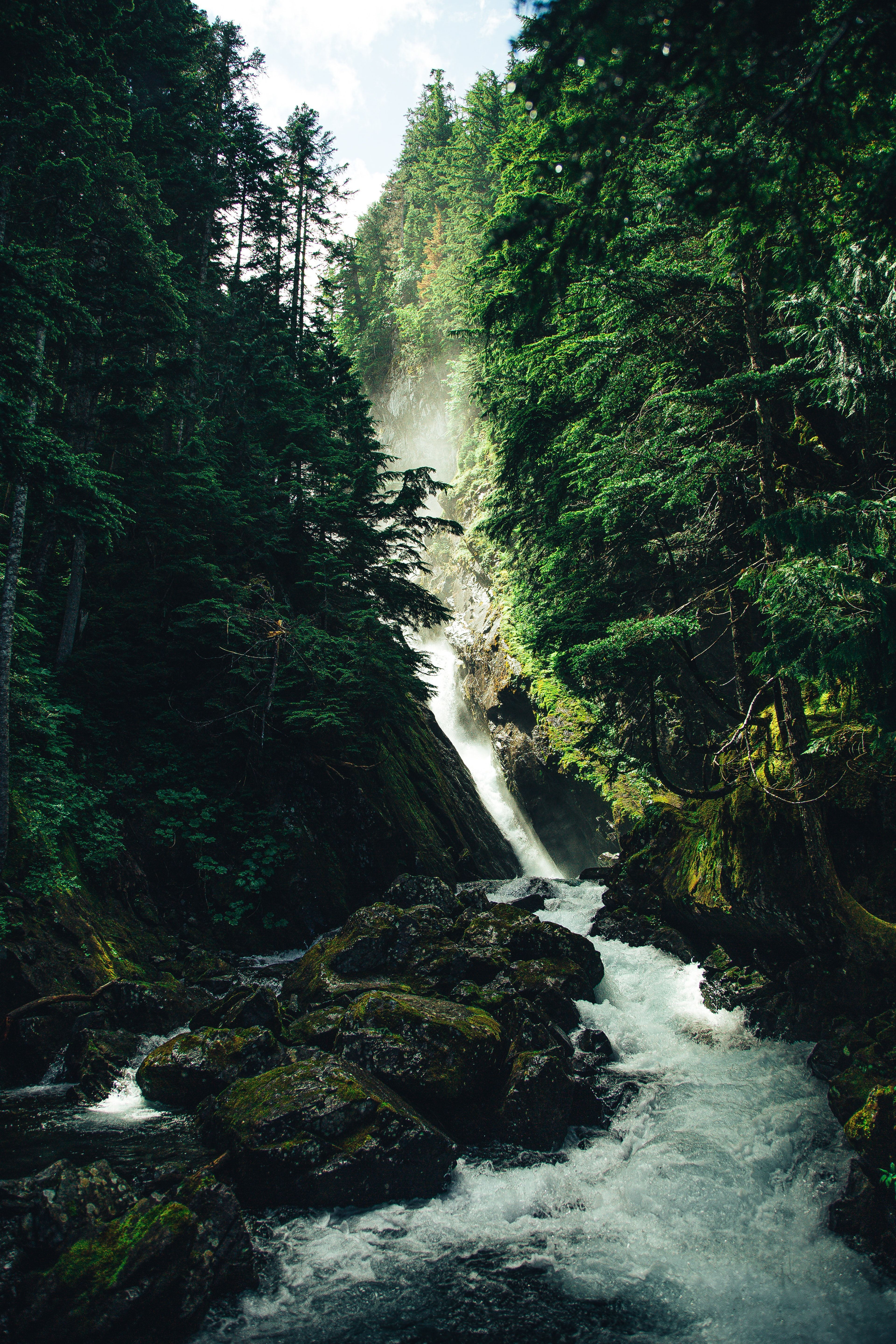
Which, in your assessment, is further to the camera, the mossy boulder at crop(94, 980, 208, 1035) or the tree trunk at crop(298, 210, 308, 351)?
the tree trunk at crop(298, 210, 308, 351)

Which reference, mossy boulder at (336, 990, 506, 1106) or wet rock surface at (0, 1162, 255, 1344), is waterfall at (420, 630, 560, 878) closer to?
mossy boulder at (336, 990, 506, 1106)

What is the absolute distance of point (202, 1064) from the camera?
20.9 feet

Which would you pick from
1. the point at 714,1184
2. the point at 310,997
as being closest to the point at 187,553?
the point at 310,997

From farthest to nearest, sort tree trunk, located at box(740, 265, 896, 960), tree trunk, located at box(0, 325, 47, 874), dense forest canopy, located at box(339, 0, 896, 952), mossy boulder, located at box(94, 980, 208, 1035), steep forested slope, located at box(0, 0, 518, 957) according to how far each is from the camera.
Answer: steep forested slope, located at box(0, 0, 518, 957) < tree trunk, located at box(0, 325, 47, 874) < mossy boulder, located at box(94, 980, 208, 1035) < tree trunk, located at box(740, 265, 896, 960) < dense forest canopy, located at box(339, 0, 896, 952)

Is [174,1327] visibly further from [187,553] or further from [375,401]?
[375,401]

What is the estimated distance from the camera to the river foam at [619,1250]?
13.5 feet

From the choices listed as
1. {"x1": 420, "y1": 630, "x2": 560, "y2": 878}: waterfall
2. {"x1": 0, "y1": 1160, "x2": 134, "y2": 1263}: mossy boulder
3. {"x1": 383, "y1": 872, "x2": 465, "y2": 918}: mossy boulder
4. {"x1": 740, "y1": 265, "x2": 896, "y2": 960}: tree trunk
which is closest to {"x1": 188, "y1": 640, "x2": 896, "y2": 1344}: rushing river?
{"x1": 0, "y1": 1160, "x2": 134, "y2": 1263}: mossy boulder

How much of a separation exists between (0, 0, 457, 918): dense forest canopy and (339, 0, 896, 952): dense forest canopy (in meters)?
3.98

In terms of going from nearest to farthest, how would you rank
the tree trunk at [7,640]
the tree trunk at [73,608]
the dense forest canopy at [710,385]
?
the dense forest canopy at [710,385] < the tree trunk at [7,640] < the tree trunk at [73,608]

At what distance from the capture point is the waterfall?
78.6 ft

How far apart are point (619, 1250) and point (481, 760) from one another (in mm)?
22220

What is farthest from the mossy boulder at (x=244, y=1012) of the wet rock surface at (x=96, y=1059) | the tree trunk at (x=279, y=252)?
the tree trunk at (x=279, y=252)

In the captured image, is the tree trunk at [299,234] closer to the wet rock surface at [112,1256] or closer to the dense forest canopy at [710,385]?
the dense forest canopy at [710,385]

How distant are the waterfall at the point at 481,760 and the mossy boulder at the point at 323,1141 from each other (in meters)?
15.2
